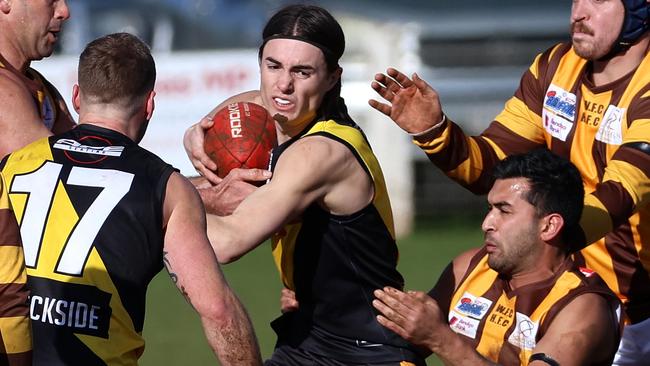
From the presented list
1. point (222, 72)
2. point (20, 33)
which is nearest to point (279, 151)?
point (20, 33)

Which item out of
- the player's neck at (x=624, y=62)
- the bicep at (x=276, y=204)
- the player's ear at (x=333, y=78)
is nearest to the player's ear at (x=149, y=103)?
the bicep at (x=276, y=204)

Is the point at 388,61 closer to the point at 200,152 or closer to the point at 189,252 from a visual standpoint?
the point at 200,152

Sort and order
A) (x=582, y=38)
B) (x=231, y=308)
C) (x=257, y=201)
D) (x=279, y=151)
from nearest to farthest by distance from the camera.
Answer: (x=231, y=308) < (x=257, y=201) < (x=279, y=151) < (x=582, y=38)

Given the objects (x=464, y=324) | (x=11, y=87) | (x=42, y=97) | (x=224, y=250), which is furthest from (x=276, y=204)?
(x=42, y=97)

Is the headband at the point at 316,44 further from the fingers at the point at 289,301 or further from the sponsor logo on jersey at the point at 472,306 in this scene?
the sponsor logo on jersey at the point at 472,306

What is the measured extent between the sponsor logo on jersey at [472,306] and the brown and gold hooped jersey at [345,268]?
1.29 ft

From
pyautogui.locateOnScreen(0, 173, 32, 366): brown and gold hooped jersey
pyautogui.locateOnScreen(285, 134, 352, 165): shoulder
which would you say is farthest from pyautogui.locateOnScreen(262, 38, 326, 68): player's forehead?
pyautogui.locateOnScreen(0, 173, 32, 366): brown and gold hooped jersey

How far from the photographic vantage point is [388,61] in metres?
14.7

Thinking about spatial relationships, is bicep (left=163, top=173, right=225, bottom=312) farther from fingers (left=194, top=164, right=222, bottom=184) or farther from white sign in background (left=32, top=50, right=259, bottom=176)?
white sign in background (left=32, top=50, right=259, bottom=176)

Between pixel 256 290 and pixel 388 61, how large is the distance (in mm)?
4047

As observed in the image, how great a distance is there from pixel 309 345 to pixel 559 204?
1.24 meters

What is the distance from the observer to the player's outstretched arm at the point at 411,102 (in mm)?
5902

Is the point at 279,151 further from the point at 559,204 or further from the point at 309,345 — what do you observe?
the point at 559,204

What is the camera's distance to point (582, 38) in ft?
20.2
